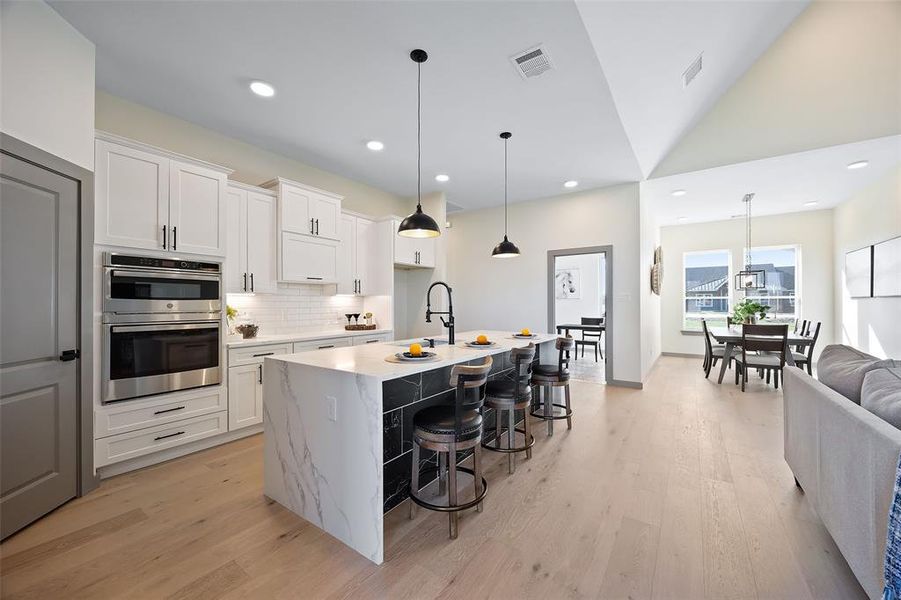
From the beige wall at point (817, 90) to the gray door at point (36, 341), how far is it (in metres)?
6.27

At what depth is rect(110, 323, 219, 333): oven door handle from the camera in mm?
2660

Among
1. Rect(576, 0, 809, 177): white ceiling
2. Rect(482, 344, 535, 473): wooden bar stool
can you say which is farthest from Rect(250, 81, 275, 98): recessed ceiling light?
Rect(482, 344, 535, 473): wooden bar stool

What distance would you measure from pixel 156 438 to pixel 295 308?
1.86m

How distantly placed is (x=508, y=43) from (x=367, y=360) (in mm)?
2319

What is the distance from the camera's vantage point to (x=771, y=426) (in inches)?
144

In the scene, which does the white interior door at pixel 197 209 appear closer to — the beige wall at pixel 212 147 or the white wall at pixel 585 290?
the beige wall at pixel 212 147

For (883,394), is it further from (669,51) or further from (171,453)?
(171,453)

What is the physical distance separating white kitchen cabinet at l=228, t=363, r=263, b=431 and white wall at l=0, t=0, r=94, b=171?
1.89 meters

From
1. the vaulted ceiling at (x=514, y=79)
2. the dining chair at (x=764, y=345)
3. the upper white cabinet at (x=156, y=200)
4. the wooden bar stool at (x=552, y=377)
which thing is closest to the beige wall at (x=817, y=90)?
the vaulted ceiling at (x=514, y=79)

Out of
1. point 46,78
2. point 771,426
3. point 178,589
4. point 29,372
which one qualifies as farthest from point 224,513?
point 771,426

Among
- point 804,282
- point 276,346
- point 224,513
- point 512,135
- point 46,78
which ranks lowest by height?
point 224,513

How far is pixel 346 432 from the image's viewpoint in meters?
1.90

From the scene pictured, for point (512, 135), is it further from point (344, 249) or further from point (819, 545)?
point (819, 545)

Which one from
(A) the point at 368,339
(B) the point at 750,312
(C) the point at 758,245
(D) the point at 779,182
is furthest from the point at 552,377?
(C) the point at 758,245
